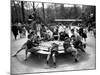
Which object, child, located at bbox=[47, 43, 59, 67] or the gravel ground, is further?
child, located at bbox=[47, 43, 59, 67]

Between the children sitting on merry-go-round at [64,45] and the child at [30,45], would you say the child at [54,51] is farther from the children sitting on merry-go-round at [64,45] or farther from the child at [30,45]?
the child at [30,45]

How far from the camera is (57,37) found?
225 centimetres

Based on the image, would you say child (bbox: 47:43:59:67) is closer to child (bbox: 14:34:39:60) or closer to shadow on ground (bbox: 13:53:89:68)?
shadow on ground (bbox: 13:53:89:68)

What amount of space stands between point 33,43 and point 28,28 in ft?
0.77

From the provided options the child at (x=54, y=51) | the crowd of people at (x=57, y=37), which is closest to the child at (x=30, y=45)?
the crowd of people at (x=57, y=37)

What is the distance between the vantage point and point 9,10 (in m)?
2.00

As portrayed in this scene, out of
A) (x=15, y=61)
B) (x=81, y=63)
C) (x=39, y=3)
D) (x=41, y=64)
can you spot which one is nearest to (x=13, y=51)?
(x=15, y=61)

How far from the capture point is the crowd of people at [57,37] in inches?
84.1

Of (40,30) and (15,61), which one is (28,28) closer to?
(40,30)

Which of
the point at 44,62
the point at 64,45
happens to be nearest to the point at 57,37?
the point at 64,45

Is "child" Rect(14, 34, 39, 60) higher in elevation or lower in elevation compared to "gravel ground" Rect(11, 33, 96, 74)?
higher

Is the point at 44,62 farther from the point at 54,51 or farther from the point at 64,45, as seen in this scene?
the point at 64,45

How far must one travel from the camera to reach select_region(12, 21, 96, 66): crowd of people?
2.14m

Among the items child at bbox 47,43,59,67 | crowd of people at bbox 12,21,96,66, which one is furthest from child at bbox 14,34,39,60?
child at bbox 47,43,59,67
